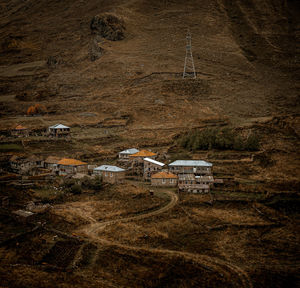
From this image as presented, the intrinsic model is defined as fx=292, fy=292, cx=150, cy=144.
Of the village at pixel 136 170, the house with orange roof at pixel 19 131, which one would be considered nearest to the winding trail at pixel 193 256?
the village at pixel 136 170

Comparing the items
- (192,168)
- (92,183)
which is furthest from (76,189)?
(192,168)

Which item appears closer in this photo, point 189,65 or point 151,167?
point 151,167

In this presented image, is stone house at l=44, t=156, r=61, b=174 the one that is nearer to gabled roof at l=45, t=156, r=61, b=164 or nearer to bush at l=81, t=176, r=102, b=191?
gabled roof at l=45, t=156, r=61, b=164

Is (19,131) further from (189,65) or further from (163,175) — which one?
(189,65)

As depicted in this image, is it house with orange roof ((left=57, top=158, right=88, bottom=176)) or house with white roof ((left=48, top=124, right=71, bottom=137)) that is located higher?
house with white roof ((left=48, top=124, right=71, bottom=137))

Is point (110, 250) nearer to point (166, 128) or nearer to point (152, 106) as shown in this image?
point (166, 128)

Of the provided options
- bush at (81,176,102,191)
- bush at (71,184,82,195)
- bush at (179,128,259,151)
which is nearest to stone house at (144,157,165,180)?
bush at (81,176,102,191)

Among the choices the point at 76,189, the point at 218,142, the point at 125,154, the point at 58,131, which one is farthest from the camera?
the point at 58,131
